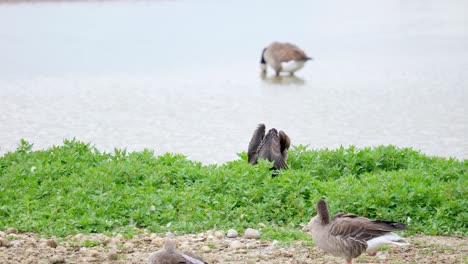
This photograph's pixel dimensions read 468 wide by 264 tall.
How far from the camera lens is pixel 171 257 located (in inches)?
248

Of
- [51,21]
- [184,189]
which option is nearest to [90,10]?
[51,21]

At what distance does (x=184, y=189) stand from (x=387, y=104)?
6.64 m

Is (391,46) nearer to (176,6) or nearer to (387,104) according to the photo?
(387,104)

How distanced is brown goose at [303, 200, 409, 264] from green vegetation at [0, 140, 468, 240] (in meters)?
0.84

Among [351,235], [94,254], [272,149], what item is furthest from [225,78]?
[351,235]

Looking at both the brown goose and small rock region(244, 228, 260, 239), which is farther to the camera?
small rock region(244, 228, 260, 239)

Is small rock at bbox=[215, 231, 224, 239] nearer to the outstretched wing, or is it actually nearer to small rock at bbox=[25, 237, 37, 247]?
small rock at bbox=[25, 237, 37, 247]

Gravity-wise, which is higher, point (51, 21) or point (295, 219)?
point (51, 21)

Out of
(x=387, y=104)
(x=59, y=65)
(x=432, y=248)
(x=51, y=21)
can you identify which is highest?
(x=51, y=21)

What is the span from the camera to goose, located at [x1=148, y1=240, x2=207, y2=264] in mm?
6289

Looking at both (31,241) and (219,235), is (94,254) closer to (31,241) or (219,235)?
(31,241)

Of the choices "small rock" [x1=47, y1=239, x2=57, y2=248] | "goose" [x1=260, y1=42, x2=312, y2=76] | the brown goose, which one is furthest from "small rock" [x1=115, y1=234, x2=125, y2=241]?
"goose" [x1=260, y1=42, x2=312, y2=76]

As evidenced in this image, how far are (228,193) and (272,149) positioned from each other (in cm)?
111

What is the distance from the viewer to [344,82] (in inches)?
660
